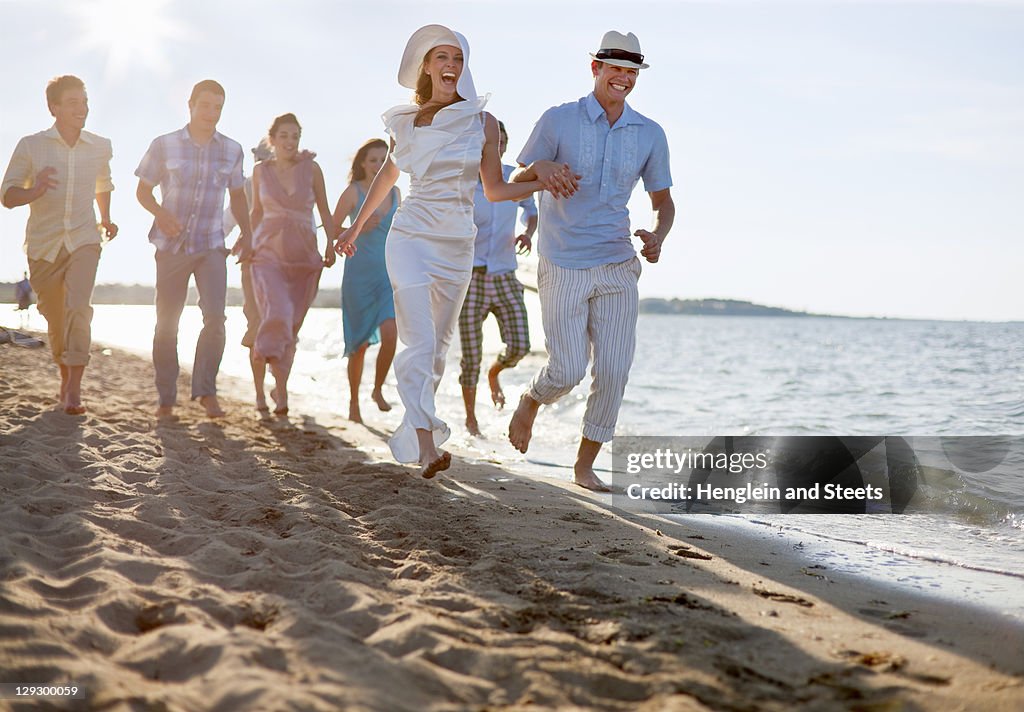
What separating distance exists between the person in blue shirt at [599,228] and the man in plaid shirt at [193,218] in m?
2.83

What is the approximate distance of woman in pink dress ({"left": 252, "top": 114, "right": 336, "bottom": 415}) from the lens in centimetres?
739

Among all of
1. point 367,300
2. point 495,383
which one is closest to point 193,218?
point 367,300

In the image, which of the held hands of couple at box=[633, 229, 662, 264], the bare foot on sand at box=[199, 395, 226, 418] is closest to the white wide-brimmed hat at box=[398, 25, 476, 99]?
the held hands of couple at box=[633, 229, 662, 264]

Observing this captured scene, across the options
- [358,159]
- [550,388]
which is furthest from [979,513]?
[358,159]

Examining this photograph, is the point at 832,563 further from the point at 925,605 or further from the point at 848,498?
the point at 848,498

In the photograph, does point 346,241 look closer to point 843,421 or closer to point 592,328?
point 592,328

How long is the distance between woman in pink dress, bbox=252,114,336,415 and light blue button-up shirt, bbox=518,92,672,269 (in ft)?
8.66

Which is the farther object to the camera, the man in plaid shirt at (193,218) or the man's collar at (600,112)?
the man in plaid shirt at (193,218)

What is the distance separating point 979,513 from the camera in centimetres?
540

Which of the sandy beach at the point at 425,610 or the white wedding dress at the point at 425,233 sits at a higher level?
the white wedding dress at the point at 425,233

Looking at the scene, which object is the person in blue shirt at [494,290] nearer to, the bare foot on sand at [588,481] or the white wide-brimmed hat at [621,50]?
the bare foot on sand at [588,481]

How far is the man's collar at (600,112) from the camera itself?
5098mm

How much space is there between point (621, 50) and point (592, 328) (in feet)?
4.78

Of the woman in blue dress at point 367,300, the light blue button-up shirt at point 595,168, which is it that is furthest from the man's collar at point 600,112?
the woman in blue dress at point 367,300
